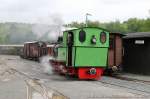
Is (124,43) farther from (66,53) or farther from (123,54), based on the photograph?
(66,53)

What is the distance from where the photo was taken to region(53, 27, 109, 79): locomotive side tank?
18828mm

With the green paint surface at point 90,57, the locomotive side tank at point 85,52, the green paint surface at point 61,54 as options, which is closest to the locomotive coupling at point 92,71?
the locomotive side tank at point 85,52

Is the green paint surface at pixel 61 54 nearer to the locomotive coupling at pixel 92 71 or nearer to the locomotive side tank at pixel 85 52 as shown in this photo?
the locomotive side tank at pixel 85 52

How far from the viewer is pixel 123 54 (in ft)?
83.8

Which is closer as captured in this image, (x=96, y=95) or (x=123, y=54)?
(x=96, y=95)

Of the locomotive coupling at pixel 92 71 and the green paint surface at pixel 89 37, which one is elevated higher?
the green paint surface at pixel 89 37

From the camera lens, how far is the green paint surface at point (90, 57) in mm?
18859

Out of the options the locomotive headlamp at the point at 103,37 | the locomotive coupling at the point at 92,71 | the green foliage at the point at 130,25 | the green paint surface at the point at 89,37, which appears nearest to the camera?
the green paint surface at the point at 89,37

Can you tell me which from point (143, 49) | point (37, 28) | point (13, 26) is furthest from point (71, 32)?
point (13, 26)

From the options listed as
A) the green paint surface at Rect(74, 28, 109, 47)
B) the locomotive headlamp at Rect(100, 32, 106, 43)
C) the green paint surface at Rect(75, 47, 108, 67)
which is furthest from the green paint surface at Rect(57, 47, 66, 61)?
the locomotive headlamp at Rect(100, 32, 106, 43)

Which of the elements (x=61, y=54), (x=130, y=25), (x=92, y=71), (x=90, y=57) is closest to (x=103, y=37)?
(x=90, y=57)

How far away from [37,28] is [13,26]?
6878 centimetres

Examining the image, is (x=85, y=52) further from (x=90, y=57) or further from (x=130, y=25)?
(x=130, y=25)

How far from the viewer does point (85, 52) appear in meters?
19.0
